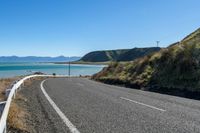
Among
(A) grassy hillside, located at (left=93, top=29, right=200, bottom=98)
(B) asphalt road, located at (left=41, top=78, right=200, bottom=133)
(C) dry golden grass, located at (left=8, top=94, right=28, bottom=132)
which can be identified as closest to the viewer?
(B) asphalt road, located at (left=41, top=78, right=200, bottom=133)

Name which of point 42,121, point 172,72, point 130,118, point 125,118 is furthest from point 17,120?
point 172,72

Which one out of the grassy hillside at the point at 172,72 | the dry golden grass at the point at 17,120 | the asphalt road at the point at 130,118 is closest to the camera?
the asphalt road at the point at 130,118

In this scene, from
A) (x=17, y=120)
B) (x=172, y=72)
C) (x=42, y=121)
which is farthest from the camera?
(x=172, y=72)

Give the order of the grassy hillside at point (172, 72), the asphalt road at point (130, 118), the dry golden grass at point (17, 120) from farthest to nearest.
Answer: the grassy hillside at point (172, 72) < the dry golden grass at point (17, 120) < the asphalt road at point (130, 118)

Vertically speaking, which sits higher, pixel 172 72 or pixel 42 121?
pixel 172 72

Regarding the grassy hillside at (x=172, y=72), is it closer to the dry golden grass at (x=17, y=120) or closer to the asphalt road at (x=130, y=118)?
the asphalt road at (x=130, y=118)

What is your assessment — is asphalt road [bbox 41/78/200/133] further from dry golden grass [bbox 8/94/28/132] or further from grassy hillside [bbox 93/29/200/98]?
grassy hillside [bbox 93/29/200/98]

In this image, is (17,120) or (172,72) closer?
(17,120)

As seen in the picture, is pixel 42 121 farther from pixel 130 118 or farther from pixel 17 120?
pixel 130 118

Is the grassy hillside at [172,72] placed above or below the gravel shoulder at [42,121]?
above

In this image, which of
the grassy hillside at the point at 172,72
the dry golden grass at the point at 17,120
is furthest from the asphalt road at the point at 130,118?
the grassy hillside at the point at 172,72

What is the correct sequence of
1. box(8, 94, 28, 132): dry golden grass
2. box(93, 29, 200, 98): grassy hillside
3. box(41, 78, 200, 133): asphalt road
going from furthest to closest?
box(93, 29, 200, 98): grassy hillside, box(8, 94, 28, 132): dry golden grass, box(41, 78, 200, 133): asphalt road

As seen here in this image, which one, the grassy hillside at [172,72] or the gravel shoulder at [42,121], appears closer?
the gravel shoulder at [42,121]

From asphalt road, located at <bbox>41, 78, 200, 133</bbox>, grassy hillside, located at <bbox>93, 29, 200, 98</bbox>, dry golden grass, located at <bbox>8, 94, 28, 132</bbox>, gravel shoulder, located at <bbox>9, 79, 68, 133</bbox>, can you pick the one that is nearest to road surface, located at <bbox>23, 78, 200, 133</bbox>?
Answer: asphalt road, located at <bbox>41, 78, 200, 133</bbox>
